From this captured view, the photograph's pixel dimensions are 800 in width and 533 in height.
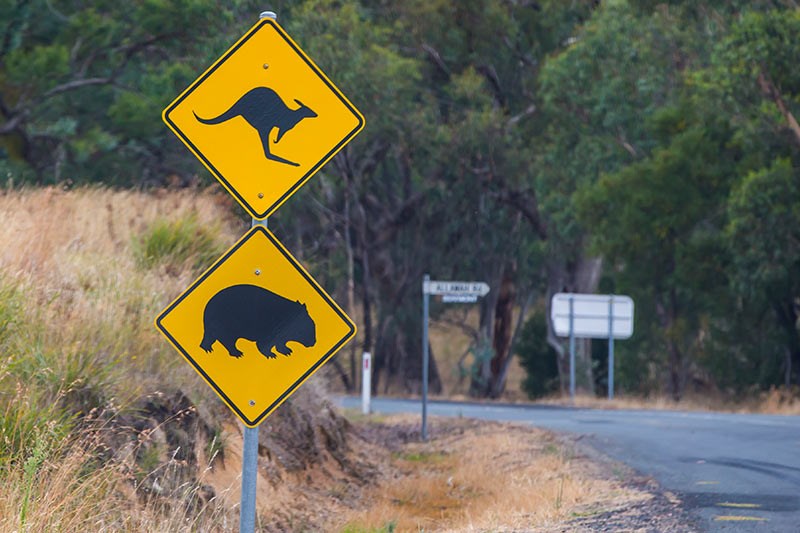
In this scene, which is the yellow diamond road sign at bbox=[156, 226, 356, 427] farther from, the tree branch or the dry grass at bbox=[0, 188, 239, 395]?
the tree branch

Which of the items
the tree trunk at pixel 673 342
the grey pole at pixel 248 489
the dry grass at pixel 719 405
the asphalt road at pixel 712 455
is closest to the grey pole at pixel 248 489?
the grey pole at pixel 248 489

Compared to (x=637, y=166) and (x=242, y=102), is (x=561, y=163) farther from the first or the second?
(x=242, y=102)

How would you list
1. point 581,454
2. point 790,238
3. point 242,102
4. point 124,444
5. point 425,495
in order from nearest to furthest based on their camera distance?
1. point 242,102
2. point 124,444
3. point 425,495
4. point 581,454
5. point 790,238

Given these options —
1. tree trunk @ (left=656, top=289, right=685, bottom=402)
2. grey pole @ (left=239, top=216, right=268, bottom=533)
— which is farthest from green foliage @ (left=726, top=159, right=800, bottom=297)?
grey pole @ (left=239, top=216, right=268, bottom=533)

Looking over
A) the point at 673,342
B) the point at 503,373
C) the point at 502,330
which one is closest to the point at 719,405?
the point at 673,342

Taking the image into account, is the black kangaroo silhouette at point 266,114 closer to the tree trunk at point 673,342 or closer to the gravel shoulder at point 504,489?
the gravel shoulder at point 504,489

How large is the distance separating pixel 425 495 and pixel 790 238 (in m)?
17.1

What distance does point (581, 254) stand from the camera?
133 ft

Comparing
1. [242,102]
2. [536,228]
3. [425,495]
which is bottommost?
[425,495]

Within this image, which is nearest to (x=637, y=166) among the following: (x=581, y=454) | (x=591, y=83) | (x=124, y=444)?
(x=591, y=83)

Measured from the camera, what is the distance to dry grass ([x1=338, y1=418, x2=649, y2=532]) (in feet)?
34.9

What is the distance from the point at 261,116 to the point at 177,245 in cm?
665

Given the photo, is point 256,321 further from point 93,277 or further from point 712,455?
point 712,455

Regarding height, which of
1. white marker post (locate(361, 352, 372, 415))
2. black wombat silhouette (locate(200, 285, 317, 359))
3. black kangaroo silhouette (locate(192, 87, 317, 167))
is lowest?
white marker post (locate(361, 352, 372, 415))
